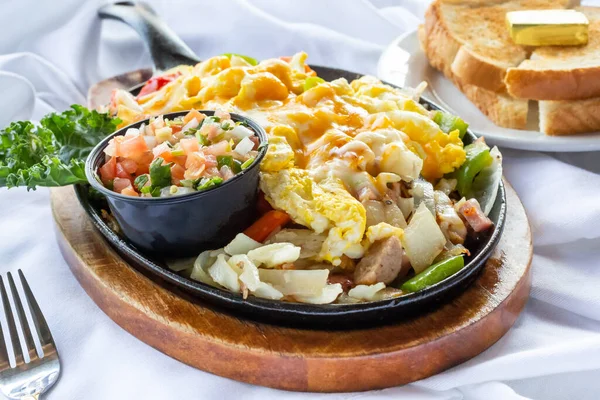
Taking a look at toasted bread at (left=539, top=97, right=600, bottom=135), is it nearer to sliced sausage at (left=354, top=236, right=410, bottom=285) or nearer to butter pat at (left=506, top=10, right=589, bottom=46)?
butter pat at (left=506, top=10, right=589, bottom=46)

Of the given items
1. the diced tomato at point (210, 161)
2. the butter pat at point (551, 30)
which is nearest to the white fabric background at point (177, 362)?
the diced tomato at point (210, 161)

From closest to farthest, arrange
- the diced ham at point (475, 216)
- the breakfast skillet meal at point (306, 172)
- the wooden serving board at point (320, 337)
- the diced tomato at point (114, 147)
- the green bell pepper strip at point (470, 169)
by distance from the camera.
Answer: the wooden serving board at point (320, 337)
the breakfast skillet meal at point (306, 172)
the diced tomato at point (114, 147)
the diced ham at point (475, 216)
the green bell pepper strip at point (470, 169)

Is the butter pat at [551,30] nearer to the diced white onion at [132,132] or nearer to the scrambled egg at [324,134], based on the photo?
the scrambled egg at [324,134]

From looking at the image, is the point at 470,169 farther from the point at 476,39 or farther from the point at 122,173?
the point at 476,39

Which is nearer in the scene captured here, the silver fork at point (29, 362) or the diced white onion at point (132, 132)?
the silver fork at point (29, 362)

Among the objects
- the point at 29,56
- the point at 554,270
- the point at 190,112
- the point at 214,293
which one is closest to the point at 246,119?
the point at 190,112

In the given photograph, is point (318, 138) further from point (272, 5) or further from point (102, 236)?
point (272, 5)
